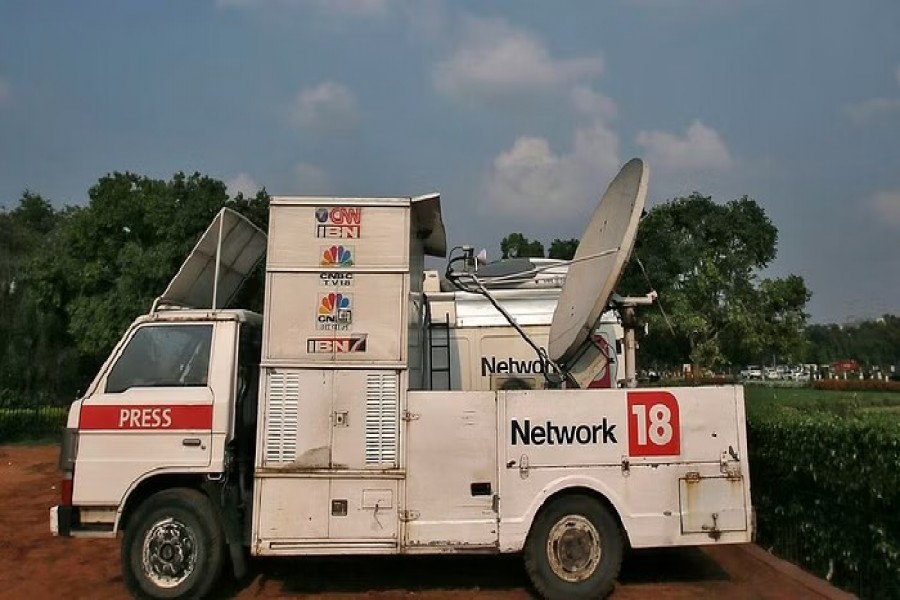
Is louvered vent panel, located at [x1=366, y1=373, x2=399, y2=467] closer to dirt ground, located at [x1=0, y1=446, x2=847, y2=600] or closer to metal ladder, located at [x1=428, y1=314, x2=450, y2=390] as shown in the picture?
dirt ground, located at [x1=0, y1=446, x2=847, y2=600]

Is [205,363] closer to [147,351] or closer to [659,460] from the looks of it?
[147,351]

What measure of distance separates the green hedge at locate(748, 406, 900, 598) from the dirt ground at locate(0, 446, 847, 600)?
30 cm

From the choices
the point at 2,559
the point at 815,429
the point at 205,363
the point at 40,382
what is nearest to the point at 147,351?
the point at 205,363

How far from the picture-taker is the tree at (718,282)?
34.0 metres

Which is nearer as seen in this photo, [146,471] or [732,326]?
[146,471]

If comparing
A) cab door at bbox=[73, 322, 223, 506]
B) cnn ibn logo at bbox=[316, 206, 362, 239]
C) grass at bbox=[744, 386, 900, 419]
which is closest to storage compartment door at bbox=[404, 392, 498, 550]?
cnn ibn logo at bbox=[316, 206, 362, 239]

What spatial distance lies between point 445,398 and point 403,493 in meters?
0.94

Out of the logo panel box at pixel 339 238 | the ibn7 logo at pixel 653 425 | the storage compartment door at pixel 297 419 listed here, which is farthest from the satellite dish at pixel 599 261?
the storage compartment door at pixel 297 419

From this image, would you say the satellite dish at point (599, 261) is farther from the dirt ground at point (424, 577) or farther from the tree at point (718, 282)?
the tree at point (718, 282)

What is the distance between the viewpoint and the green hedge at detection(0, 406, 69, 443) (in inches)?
1095

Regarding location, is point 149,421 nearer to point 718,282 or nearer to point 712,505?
point 712,505

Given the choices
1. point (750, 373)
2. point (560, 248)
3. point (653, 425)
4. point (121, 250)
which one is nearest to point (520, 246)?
point (560, 248)

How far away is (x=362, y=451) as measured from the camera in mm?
6941

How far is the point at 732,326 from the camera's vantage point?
3503 cm
